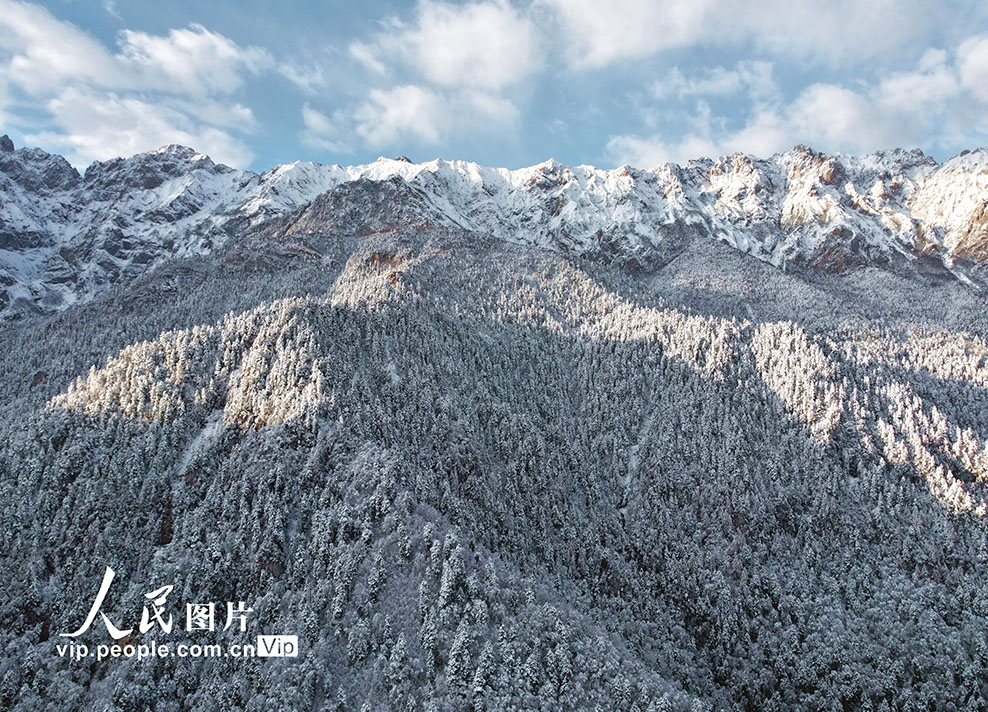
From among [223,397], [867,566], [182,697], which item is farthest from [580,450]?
[182,697]

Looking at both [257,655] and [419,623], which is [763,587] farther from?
[257,655]
